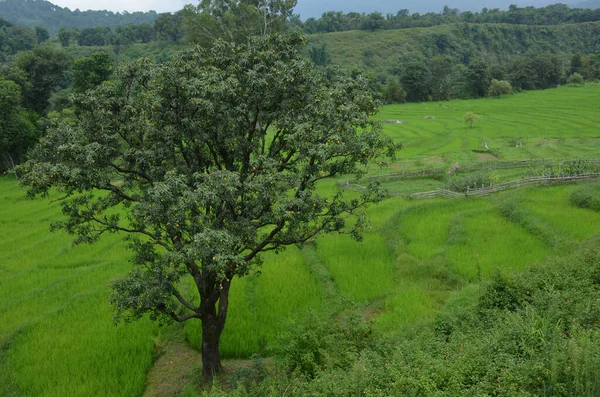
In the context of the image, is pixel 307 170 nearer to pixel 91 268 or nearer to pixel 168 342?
pixel 168 342

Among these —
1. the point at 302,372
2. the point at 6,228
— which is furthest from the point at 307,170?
the point at 6,228

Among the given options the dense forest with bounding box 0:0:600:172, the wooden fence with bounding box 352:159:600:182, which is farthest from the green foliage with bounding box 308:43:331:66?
the wooden fence with bounding box 352:159:600:182

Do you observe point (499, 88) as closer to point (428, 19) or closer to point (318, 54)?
point (318, 54)

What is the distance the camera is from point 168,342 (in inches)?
523

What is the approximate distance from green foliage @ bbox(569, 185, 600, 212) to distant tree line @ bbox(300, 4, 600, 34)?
10335 centimetres

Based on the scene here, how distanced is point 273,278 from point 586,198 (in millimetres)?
15689

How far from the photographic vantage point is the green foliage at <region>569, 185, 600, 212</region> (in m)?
20.1

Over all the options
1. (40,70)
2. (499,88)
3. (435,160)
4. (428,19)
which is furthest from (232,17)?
(428,19)

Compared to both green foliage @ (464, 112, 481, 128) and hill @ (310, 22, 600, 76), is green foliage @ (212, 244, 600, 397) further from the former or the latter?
hill @ (310, 22, 600, 76)

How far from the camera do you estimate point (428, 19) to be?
124 meters

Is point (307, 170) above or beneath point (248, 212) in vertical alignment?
above

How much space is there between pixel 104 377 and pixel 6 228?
674 inches

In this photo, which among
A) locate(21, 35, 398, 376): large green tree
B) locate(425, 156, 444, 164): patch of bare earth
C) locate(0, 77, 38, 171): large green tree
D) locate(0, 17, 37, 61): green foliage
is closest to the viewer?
locate(21, 35, 398, 376): large green tree

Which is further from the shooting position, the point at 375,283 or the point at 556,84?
the point at 556,84
